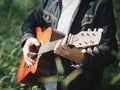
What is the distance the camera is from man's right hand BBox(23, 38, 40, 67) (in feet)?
15.1

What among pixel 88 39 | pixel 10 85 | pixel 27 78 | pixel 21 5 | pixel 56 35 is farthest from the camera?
pixel 21 5

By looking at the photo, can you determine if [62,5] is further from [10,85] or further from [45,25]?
[10,85]

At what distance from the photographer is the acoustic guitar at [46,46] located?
4098 millimetres

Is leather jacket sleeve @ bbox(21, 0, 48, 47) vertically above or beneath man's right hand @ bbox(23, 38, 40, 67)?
above

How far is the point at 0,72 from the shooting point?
19.0ft

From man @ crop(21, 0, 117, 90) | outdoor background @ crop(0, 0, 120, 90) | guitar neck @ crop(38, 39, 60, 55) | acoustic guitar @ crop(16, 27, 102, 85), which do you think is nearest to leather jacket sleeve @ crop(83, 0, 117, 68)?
man @ crop(21, 0, 117, 90)

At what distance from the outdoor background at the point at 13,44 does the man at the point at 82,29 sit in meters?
0.57

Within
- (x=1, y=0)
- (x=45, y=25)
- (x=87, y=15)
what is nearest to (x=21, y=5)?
(x=1, y=0)

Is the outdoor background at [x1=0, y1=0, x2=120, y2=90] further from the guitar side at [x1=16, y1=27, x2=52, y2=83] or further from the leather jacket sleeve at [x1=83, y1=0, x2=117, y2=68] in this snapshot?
the leather jacket sleeve at [x1=83, y1=0, x2=117, y2=68]

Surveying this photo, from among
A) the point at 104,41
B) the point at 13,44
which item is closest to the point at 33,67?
the point at 104,41

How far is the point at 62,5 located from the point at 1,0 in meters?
2.71

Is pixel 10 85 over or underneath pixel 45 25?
underneath

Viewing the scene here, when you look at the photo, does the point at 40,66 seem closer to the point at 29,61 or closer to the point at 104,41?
the point at 29,61

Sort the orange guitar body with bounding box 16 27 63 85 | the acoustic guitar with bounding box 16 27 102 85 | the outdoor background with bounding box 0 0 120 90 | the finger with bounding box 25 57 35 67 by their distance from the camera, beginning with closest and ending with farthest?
the acoustic guitar with bounding box 16 27 102 85 → the orange guitar body with bounding box 16 27 63 85 → the finger with bounding box 25 57 35 67 → the outdoor background with bounding box 0 0 120 90
